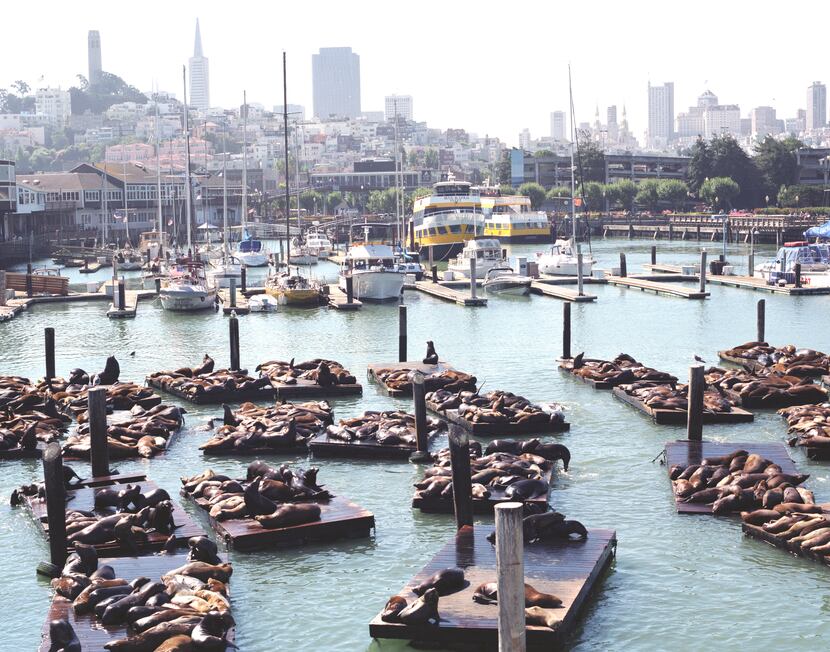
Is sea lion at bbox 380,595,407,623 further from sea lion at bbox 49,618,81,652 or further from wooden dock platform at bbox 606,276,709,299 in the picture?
wooden dock platform at bbox 606,276,709,299

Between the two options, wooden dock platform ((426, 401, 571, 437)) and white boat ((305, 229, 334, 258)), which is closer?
wooden dock platform ((426, 401, 571, 437))

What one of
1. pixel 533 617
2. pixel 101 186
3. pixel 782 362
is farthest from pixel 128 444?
pixel 101 186

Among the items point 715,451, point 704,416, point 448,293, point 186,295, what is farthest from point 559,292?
point 715,451

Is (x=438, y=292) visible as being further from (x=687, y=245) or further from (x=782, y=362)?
(x=687, y=245)

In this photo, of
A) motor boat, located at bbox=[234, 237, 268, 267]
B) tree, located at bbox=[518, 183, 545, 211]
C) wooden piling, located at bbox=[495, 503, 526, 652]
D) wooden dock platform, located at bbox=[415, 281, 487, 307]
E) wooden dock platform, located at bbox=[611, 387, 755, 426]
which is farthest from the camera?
tree, located at bbox=[518, 183, 545, 211]

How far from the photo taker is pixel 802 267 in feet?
193

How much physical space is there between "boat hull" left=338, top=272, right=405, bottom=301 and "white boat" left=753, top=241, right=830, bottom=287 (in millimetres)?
17346

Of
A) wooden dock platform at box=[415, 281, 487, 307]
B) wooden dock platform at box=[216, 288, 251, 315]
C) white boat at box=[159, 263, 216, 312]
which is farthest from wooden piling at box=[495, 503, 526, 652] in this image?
wooden dock platform at box=[415, 281, 487, 307]

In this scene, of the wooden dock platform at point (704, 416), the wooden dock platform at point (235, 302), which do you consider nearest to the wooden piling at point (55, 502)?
the wooden dock platform at point (704, 416)

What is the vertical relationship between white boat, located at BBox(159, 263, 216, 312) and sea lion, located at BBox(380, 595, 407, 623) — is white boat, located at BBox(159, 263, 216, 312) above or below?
above

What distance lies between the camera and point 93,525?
17828mm

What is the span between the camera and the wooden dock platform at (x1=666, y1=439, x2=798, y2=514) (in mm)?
22206

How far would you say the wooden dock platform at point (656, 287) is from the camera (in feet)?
178

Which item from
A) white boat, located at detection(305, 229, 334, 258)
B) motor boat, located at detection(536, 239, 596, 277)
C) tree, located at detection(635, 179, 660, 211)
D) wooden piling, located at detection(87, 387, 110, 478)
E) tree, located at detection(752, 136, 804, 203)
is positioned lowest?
wooden piling, located at detection(87, 387, 110, 478)
